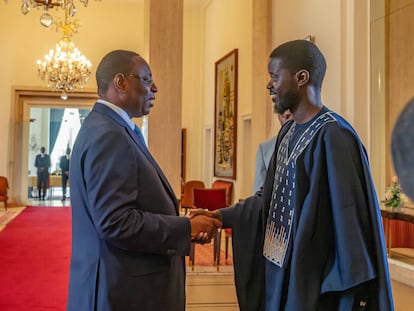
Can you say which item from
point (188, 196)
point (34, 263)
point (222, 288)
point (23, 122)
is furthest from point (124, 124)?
point (23, 122)

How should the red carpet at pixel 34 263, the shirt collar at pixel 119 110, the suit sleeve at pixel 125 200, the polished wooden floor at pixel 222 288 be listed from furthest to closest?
1. the red carpet at pixel 34 263
2. the polished wooden floor at pixel 222 288
3. the shirt collar at pixel 119 110
4. the suit sleeve at pixel 125 200

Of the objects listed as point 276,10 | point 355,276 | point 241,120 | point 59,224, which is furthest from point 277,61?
point 59,224

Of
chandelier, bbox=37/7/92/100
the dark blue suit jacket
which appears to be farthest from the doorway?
the dark blue suit jacket

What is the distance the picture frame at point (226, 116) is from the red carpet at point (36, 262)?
9.93ft

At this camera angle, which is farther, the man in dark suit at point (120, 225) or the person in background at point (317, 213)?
the man in dark suit at point (120, 225)

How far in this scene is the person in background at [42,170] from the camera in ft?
46.8

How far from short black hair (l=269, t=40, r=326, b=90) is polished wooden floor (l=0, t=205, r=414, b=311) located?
2493mm

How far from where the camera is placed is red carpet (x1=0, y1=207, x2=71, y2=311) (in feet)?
14.0

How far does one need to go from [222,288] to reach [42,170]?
36.9 feet

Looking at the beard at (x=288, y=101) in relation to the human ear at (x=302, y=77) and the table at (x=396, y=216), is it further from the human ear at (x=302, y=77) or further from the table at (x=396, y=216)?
the table at (x=396, y=216)

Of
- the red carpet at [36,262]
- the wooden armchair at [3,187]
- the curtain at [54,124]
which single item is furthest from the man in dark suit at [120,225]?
the curtain at [54,124]

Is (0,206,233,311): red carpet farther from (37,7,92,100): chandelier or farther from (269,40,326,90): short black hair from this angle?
(269,40,326,90): short black hair

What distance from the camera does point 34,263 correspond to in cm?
586

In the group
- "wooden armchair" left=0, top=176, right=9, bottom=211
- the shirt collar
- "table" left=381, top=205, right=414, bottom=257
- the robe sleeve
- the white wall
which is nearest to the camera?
the robe sleeve
